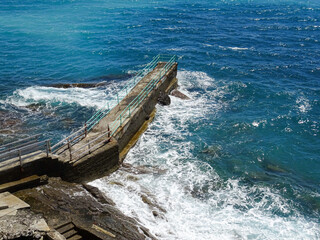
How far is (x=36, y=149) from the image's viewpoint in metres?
13.5

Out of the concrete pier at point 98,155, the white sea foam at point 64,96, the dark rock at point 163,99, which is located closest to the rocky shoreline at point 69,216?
the concrete pier at point 98,155

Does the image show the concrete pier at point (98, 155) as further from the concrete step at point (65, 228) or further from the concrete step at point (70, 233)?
the concrete step at point (70, 233)

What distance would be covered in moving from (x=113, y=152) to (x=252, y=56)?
24705 mm

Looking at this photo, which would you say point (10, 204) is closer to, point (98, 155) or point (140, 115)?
point (98, 155)

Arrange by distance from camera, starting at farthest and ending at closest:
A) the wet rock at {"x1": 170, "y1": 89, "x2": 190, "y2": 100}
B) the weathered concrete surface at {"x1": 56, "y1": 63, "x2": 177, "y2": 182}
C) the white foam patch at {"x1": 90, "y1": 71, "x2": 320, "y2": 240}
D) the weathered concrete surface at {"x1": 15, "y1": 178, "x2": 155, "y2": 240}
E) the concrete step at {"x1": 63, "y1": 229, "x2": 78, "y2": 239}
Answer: the wet rock at {"x1": 170, "y1": 89, "x2": 190, "y2": 100} → the weathered concrete surface at {"x1": 56, "y1": 63, "x2": 177, "y2": 182} → the white foam patch at {"x1": 90, "y1": 71, "x2": 320, "y2": 240} → the weathered concrete surface at {"x1": 15, "y1": 178, "x2": 155, "y2": 240} → the concrete step at {"x1": 63, "y1": 229, "x2": 78, "y2": 239}

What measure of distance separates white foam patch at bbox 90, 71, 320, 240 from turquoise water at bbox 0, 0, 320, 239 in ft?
0.17

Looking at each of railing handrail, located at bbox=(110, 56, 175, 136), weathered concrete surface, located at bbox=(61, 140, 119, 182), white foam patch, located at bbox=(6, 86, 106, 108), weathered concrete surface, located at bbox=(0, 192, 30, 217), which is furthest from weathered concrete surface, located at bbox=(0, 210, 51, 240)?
white foam patch, located at bbox=(6, 86, 106, 108)

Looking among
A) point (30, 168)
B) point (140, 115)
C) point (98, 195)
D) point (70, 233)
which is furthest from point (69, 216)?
point (140, 115)

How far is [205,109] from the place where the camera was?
24094 millimetres

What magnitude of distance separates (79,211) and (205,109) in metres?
14.4

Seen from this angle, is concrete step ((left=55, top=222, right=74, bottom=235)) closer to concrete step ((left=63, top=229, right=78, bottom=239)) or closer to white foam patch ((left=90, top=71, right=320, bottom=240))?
concrete step ((left=63, top=229, right=78, bottom=239))

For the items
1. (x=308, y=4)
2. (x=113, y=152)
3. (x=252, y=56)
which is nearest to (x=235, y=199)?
(x=113, y=152)

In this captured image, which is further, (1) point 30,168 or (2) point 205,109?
(2) point 205,109

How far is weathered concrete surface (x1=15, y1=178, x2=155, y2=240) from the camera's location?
446 inches
